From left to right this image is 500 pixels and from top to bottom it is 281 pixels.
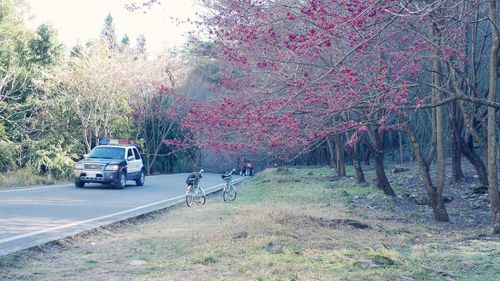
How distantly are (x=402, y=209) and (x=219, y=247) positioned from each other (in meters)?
8.92

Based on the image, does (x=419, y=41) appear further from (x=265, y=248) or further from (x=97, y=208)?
(x=97, y=208)

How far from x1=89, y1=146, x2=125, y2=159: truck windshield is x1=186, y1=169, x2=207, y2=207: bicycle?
301 inches

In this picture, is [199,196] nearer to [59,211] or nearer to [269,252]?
[59,211]

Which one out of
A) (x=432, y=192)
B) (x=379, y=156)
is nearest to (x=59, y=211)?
(x=432, y=192)

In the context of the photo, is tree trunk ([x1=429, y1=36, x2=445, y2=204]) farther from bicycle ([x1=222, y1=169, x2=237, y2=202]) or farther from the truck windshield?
the truck windshield

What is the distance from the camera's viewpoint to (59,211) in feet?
47.9

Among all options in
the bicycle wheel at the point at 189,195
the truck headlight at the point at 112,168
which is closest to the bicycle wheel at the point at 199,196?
the bicycle wheel at the point at 189,195

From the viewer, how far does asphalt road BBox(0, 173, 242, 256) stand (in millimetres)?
10482

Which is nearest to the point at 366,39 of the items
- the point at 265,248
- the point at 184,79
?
the point at 265,248

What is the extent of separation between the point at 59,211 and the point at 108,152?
36.3 feet

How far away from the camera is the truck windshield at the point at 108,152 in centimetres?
2511

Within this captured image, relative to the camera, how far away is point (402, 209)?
53.9ft

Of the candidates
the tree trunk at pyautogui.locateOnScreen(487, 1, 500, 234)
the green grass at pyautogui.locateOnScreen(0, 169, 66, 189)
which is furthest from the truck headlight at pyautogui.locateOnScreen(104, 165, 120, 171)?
the tree trunk at pyautogui.locateOnScreen(487, 1, 500, 234)

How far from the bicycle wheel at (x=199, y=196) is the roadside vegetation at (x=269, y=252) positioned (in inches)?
195
